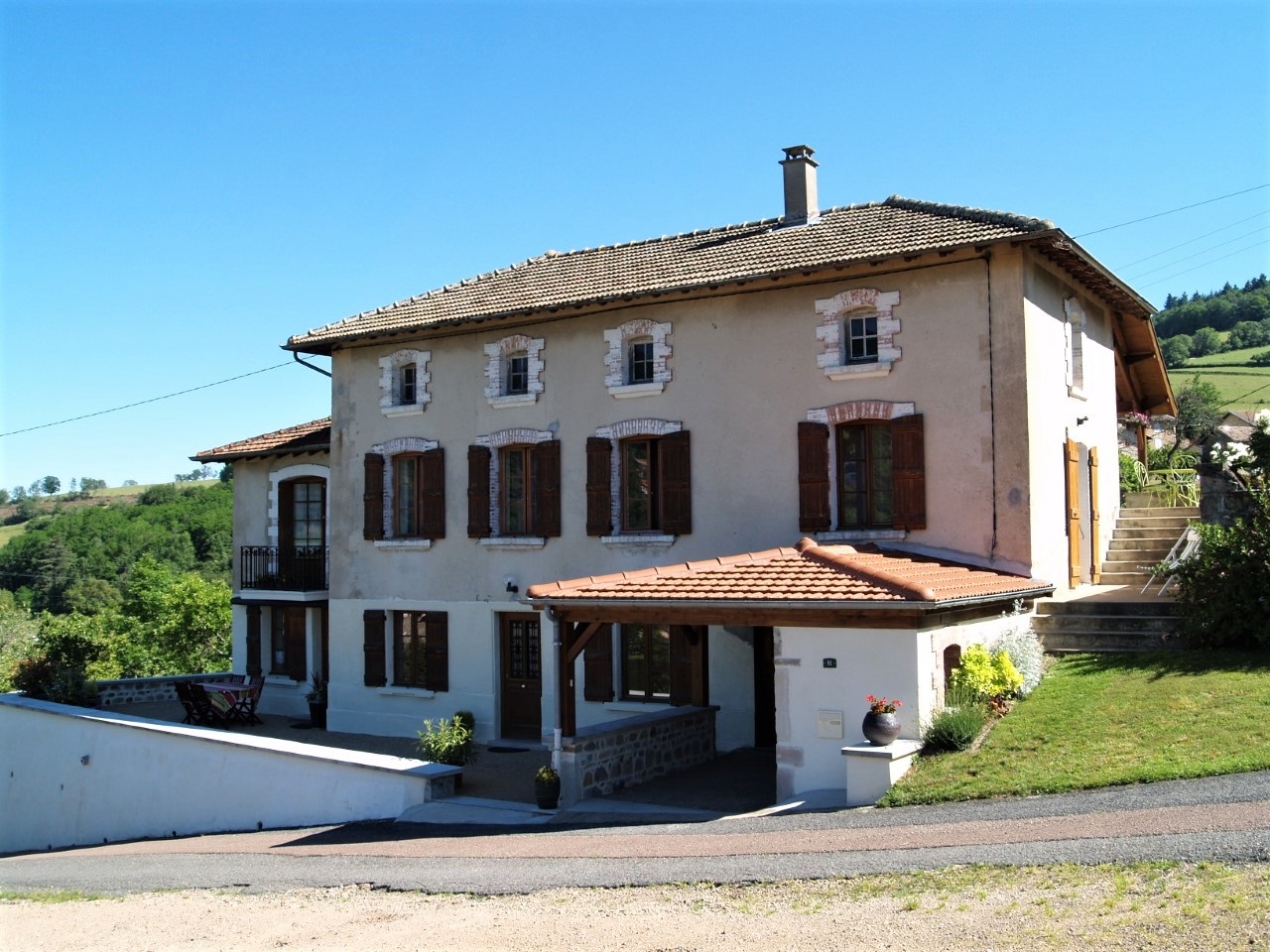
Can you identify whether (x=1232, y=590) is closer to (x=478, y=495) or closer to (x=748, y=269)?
(x=748, y=269)

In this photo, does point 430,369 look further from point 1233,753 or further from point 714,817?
point 1233,753

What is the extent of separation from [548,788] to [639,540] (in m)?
4.73

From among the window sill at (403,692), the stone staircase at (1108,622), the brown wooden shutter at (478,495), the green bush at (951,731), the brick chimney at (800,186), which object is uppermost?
the brick chimney at (800,186)

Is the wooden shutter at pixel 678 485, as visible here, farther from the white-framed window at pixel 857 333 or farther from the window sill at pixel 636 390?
the white-framed window at pixel 857 333

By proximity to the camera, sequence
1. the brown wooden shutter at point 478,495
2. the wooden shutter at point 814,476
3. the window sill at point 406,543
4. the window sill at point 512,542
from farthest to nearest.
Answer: the window sill at point 406,543 → the brown wooden shutter at point 478,495 → the window sill at point 512,542 → the wooden shutter at point 814,476

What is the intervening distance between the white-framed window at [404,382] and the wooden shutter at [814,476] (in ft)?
22.0

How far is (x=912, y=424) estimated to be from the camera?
14.5 m

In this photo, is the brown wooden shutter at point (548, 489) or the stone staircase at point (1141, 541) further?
the brown wooden shutter at point (548, 489)

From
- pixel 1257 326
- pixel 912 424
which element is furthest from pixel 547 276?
pixel 1257 326

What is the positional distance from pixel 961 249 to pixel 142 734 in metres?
13.3

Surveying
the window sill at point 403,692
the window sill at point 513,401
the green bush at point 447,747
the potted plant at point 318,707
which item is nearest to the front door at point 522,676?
the window sill at point 403,692

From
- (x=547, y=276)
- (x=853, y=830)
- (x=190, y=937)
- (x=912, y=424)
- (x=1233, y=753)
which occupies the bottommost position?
(x=190, y=937)

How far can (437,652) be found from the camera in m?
18.4

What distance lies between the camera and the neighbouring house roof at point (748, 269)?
14438mm
